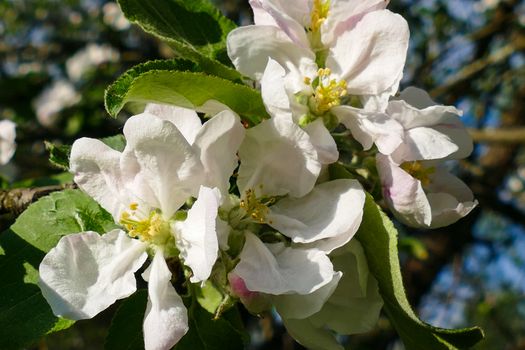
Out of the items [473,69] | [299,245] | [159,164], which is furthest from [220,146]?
[473,69]

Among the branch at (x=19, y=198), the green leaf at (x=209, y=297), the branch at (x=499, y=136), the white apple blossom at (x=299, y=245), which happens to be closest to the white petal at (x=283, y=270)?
the white apple blossom at (x=299, y=245)

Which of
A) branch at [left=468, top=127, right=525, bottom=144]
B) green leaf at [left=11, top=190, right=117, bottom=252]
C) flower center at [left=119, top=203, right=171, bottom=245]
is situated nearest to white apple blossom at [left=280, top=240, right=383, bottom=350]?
flower center at [left=119, top=203, right=171, bottom=245]

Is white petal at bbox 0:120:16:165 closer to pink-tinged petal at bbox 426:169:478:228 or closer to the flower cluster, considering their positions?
the flower cluster

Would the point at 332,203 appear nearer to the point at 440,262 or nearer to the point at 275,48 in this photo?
the point at 275,48

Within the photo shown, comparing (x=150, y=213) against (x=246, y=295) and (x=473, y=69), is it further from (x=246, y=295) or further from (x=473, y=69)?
(x=473, y=69)

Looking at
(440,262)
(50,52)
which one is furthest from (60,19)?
(440,262)
